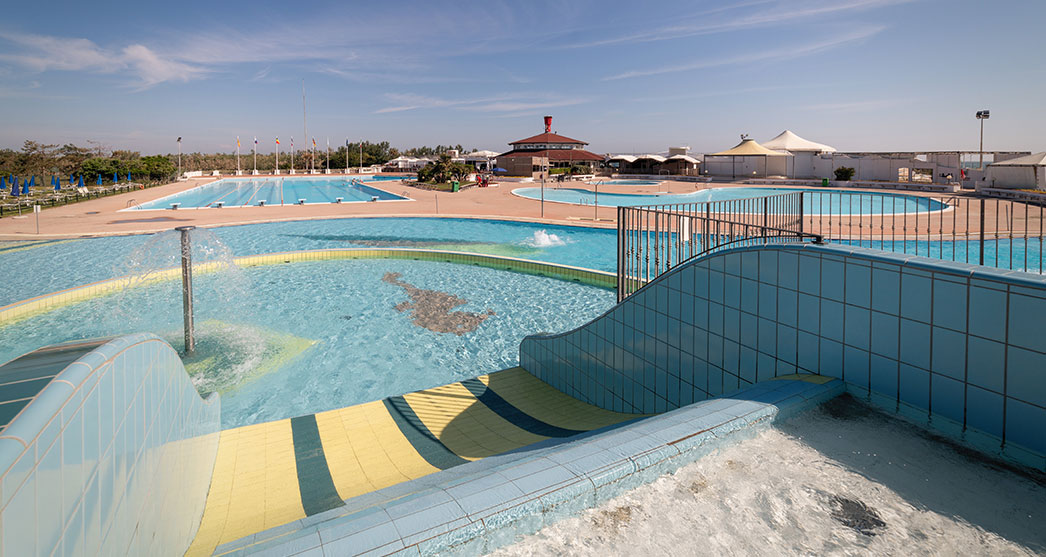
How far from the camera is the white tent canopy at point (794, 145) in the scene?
38447 mm

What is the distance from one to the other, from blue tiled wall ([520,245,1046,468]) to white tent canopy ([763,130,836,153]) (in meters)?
39.6

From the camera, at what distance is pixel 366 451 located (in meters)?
4.55

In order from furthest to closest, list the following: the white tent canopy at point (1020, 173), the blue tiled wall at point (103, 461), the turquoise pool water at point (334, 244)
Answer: the white tent canopy at point (1020, 173) < the turquoise pool water at point (334, 244) < the blue tiled wall at point (103, 461)

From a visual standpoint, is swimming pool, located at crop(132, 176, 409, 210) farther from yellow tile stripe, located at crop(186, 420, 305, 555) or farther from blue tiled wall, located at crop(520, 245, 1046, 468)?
blue tiled wall, located at crop(520, 245, 1046, 468)

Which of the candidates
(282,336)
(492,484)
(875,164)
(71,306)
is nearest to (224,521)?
(492,484)

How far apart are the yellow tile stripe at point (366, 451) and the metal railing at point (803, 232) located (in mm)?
2553

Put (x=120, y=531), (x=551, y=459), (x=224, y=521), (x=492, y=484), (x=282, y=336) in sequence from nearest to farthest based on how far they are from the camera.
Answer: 1. (x=120, y=531)
2. (x=492, y=484)
3. (x=551, y=459)
4. (x=224, y=521)
5. (x=282, y=336)

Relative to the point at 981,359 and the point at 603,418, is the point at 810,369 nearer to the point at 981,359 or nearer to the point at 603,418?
the point at 981,359

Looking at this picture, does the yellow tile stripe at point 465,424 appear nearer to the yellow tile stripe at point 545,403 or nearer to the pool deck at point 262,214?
the yellow tile stripe at point 545,403

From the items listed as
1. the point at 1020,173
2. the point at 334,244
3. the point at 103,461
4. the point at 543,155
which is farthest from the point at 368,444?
the point at 543,155

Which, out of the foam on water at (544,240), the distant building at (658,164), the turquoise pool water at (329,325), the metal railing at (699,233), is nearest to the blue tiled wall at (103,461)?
the metal railing at (699,233)

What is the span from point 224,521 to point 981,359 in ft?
13.6

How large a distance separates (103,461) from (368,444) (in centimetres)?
325

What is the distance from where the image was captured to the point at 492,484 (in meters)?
1.90
